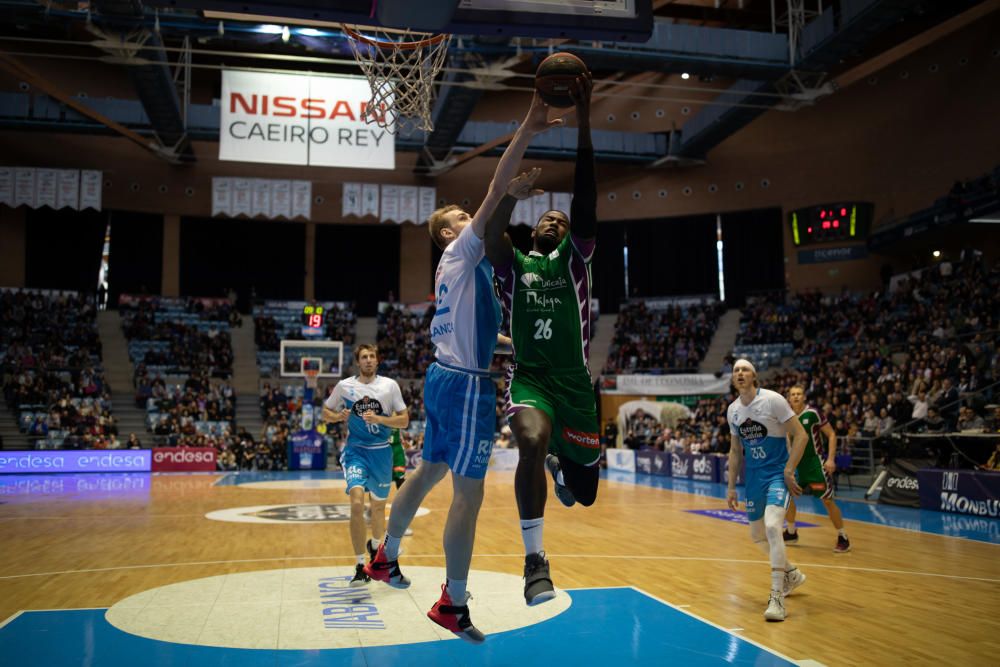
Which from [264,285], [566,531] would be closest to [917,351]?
[566,531]

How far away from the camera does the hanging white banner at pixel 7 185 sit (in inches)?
1097

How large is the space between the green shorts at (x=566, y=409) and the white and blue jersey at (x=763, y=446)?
3.49 meters

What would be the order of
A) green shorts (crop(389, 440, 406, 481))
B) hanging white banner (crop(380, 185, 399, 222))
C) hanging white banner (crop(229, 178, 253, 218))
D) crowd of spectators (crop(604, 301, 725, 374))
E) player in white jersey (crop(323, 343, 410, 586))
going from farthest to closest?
crowd of spectators (crop(604, 301, 725, 374)), hanging white banner (crop(380, 185, 399, 222)), hanging white banner (crop(229, 178, 253, 218)), green shorts (crop(389, 440, 406, 481)), player in white jersey (crop(323, 343, 410, 586))

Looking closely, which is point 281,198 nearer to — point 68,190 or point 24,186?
point 68,190

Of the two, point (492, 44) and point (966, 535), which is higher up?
point (492, 44)

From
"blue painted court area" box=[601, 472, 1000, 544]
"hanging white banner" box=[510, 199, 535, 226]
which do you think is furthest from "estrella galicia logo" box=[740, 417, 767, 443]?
"hanging white banner" box=[510, 199, 535, 226]

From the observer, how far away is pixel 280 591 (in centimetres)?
771

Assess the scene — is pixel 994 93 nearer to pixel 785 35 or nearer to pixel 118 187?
pixel 785 35

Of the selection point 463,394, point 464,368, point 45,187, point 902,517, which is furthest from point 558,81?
point 45,187

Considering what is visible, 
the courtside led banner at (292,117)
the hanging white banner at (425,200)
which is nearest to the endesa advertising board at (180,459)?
the courtside led banner at (292,117)

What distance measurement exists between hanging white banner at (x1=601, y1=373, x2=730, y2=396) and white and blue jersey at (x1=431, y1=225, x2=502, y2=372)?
79.3 ft

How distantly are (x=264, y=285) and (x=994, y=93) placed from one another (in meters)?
30.6

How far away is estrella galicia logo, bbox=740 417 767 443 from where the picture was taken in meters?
7.67

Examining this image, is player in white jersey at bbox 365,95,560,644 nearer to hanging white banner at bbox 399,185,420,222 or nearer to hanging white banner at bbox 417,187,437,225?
hanging white banner at bbox 399,185,420,222
